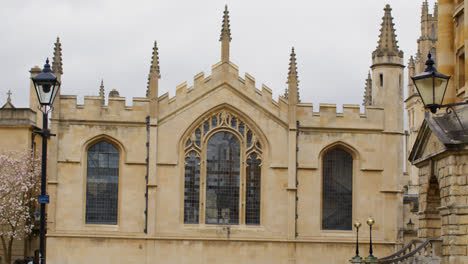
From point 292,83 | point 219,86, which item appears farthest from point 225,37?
point 292,83

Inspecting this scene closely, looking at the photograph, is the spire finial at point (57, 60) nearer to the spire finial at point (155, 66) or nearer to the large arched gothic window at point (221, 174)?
the spire finial at point (155, 66)

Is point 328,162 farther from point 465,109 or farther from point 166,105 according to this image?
point 465,109

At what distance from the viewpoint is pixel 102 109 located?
36.7m

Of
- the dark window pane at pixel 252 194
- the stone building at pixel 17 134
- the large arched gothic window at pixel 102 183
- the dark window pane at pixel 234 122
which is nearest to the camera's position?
the large arched gothic window at pixel 102 183

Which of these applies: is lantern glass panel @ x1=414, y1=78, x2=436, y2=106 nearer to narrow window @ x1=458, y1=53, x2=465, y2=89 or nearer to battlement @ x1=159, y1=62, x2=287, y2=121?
narrow window @ x1=458, y1=53, x2=465, y2=89

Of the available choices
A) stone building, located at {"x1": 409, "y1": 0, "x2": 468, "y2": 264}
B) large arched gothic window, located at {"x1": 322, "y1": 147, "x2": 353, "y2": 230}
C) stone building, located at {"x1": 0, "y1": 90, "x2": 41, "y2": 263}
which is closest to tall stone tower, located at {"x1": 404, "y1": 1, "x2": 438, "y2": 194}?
large arched gothic window, located at {"x1": 322, "y1": 147, "x2": 353, "y2": 230}

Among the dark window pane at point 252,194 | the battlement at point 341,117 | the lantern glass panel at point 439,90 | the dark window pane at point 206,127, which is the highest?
the battlement at point 341,117

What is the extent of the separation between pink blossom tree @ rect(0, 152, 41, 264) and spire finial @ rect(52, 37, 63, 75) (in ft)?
20.3

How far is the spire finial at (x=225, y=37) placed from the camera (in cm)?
3744

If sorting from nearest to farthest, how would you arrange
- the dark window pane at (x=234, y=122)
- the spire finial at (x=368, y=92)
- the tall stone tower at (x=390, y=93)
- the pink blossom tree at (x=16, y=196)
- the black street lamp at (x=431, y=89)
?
the black street lamp at (x=431, y=89), the dark window pane at (x=234, y=122), the tall stone tower at (x=390, y=93), the pink blossom tree at (x=16, y=196), the spire finial at (x=368, y=92)

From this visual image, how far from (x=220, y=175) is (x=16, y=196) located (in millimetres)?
10374

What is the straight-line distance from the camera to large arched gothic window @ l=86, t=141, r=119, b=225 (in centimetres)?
3669

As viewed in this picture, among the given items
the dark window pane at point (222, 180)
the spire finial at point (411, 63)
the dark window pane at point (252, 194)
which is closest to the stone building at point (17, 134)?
the dark window pane at point (222, 180)

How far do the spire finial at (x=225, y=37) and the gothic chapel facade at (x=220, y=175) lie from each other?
0.15 feet
